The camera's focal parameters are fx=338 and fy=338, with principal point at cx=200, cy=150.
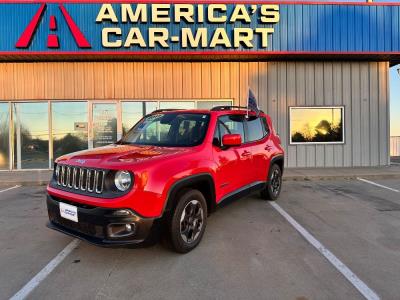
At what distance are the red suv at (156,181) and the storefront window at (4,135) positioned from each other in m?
8.72

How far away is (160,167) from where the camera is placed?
12.7 feet

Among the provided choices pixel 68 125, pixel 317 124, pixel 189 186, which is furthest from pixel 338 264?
pixel 68 125

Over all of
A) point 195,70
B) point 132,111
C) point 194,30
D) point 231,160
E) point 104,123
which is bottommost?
point 231,160

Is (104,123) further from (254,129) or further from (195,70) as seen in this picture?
(254,129)

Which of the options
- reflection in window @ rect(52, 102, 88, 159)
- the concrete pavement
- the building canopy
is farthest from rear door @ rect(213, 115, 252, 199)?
reflection in window @ rect(52, 102, 88, 159)

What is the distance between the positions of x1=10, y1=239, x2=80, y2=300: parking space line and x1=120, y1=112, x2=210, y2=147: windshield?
1731 millimetres

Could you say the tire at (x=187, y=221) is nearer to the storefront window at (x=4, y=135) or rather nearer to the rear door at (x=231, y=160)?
the rear door at (x=231, y=160)

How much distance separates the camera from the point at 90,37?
1094 cm

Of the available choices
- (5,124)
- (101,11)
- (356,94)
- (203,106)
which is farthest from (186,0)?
(5,124)

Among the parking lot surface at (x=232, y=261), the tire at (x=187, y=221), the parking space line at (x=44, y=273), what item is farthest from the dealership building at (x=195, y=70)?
the parking space line at (x=44, y=273)

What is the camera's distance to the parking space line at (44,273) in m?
3.32

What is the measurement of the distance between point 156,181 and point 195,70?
29.3 ft

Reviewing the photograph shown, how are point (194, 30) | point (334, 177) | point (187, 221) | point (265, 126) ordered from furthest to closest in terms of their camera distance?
point (194, 30) < point (334, 177) < point (265, 126) < point (187, 221)

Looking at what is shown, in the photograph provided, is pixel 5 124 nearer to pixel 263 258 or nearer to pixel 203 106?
pixel 203 106
